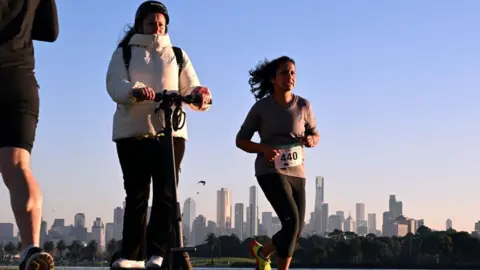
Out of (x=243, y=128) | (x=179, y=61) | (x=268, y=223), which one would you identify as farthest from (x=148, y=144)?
(x=268, y=223)

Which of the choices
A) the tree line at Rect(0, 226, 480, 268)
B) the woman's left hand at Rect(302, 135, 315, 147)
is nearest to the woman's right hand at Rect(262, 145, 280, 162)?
the woman's left hand at Rect(302, 135, 315, 147)

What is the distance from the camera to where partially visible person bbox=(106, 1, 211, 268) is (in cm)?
813

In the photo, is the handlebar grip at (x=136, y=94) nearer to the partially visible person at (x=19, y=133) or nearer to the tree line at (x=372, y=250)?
the partially visible person at (x=19, y=133)

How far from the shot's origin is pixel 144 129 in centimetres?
827

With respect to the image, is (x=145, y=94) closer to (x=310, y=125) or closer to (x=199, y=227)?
(x=310, y=125)

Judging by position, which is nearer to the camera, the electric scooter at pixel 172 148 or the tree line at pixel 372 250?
the electric scooter at pixel 172 148

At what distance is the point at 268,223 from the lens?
17162 centimetres

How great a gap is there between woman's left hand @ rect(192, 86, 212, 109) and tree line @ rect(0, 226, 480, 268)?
137783 millimetres

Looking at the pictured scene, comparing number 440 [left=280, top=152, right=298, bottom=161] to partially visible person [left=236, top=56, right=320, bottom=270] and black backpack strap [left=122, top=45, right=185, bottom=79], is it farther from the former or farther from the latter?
black backpack strap [left=122, top=45, right=185, bottom=79]

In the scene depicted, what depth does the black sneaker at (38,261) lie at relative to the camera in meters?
5.53

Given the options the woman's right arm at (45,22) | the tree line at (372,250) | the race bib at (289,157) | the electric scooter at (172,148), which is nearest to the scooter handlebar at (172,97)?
Result: the electric scooter at (172,148)

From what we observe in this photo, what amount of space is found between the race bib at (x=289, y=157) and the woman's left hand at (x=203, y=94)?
1706 millimetres

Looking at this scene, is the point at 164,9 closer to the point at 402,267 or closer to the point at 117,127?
the point at 117,127

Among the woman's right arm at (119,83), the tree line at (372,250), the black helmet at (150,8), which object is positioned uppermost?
the black helmet at (150,8)
